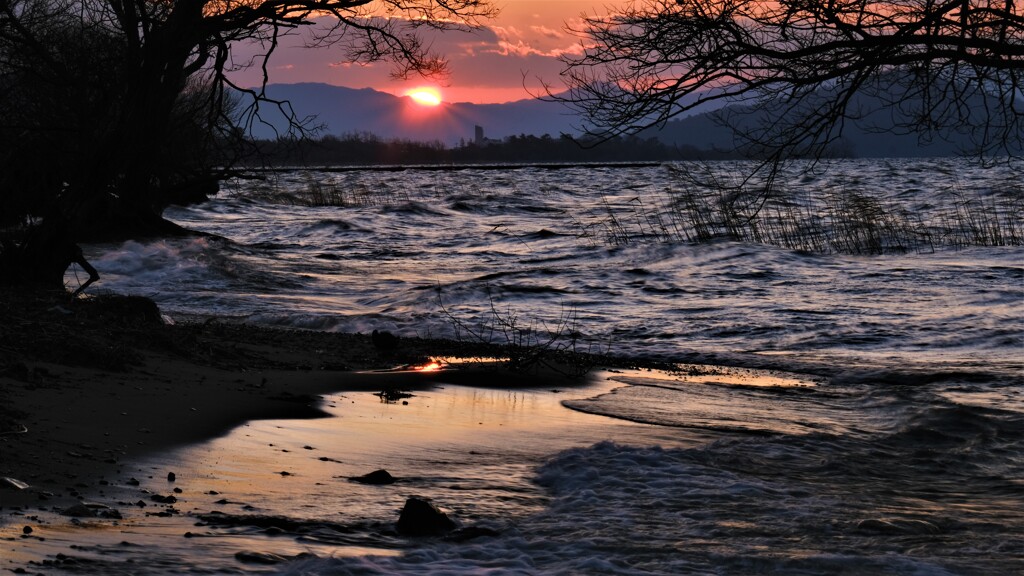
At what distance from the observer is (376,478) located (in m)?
5.40

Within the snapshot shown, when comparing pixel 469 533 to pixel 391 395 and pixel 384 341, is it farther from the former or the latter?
pixel 384 341

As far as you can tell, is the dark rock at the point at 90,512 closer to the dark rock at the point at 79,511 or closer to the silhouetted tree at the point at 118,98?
the dark rock at the point at 79,511

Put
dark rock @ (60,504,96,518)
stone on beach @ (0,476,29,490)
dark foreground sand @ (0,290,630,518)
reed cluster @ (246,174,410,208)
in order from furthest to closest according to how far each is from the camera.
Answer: reed cluster @ (246,174,410,208) → dark foreground sand @ (0,290,630,518) → stone on beach @ (0,476,29,490) → dark rock @ (60,504,96,518)

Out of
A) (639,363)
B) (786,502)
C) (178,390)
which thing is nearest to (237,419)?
(178,390)

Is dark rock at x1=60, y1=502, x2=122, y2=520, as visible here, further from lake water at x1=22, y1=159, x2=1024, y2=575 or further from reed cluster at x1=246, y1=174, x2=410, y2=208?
reed cluster at x1=246, y1=174, x2=410, y2=208

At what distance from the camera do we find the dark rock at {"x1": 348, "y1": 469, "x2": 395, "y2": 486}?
17.6 feet

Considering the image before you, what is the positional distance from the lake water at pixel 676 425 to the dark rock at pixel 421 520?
97 millimetres

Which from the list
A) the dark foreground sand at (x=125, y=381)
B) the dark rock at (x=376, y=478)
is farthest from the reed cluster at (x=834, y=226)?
the dark rock at (x=376, y=478)

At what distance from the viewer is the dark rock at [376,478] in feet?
17.6

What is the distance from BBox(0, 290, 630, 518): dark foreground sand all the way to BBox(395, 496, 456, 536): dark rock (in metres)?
1.40

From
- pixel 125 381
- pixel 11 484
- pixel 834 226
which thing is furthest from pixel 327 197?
pixel 11 484

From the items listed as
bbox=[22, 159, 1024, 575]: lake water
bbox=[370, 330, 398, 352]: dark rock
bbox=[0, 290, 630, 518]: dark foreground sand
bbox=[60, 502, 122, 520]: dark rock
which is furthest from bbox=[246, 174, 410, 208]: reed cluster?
bbox=[60, 502, 122, 520]: dark rock

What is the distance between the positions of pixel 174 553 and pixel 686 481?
3.00m

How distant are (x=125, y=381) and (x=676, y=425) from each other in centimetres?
398
